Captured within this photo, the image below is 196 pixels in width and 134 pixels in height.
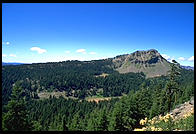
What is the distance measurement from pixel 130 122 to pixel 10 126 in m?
21.8

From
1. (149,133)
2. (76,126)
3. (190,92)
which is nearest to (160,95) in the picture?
(190,92)

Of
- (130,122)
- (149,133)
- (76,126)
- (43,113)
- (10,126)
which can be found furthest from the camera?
(43,113)

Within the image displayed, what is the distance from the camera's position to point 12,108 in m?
20.4

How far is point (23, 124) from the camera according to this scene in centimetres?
1991

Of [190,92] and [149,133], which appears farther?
[190,92]

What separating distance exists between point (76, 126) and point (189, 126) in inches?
783

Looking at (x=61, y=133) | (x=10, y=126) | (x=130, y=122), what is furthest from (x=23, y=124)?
(x=130, y=122)

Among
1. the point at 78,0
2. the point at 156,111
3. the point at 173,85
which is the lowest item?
the point at 156,111

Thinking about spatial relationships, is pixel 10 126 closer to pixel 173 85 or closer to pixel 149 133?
pixel 149 133

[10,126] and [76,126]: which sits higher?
[10,126]

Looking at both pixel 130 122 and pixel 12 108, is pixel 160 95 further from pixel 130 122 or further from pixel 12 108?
pixel 12 108

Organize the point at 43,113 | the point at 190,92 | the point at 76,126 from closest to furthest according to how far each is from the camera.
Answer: the point at 76,126 → the point at 190,92 → the point at 43,113

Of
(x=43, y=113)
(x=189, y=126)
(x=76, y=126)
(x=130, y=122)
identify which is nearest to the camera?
(x=189, y=126)

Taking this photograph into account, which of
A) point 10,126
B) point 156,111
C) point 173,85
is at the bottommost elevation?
point 156,111
